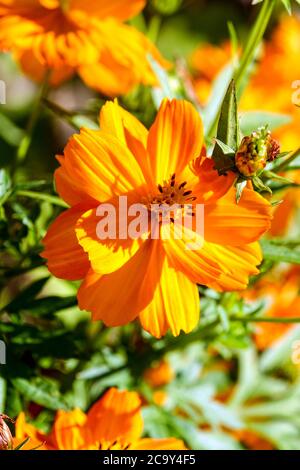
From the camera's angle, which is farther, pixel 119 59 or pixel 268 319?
pixel 119 59

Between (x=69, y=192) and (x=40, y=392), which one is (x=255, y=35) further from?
(x=40, y=392)

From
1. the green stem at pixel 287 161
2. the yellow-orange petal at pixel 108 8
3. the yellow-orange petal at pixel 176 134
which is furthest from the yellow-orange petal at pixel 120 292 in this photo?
the yellow-orange petal at pixel 108 8

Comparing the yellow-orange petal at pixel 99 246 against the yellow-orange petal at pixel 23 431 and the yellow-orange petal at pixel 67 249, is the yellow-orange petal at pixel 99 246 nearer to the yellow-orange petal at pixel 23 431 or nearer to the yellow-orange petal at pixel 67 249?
the yellow-orange petal at pixel 67 249

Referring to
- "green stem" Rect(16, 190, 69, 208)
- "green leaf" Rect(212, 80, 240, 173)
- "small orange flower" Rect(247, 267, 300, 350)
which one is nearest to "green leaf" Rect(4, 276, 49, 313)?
"green stem" Rect(16, 190, 69, 208)

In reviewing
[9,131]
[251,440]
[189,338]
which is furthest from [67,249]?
[9,131]
